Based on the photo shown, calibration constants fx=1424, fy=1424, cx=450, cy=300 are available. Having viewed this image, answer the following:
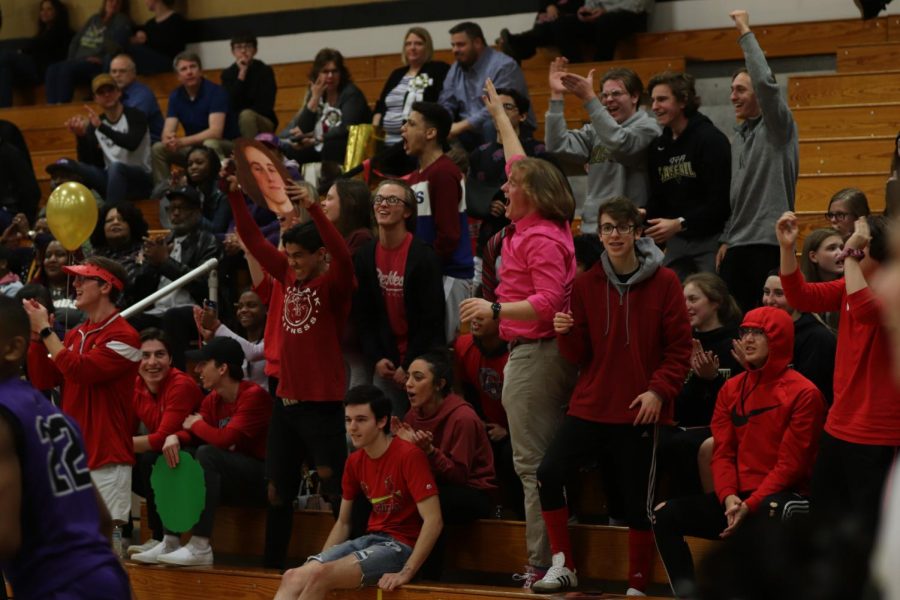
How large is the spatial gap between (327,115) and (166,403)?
298cm

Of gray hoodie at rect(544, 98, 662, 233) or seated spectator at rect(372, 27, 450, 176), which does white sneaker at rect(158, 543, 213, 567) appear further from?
seated spectator at rect(372, 27, 450, 176)

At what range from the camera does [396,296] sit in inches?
247

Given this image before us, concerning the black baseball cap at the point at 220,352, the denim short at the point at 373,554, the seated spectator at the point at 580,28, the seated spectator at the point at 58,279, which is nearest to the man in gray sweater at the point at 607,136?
the black baseball cap at the point at 220,352

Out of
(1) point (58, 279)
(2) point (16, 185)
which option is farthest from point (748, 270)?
(2) point (16, 185)

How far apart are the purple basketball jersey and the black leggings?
2.24m

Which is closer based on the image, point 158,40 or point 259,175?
point 259,175

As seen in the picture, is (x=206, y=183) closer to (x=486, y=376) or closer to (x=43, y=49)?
(x=486, y=376)

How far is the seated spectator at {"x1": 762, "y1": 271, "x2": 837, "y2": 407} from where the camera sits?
218 inches

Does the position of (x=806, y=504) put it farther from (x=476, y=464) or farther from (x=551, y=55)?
(x=551, y=55)

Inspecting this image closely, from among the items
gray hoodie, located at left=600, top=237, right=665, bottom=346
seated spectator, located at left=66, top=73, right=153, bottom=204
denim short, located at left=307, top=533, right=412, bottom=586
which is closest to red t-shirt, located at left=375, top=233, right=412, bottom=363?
denim short, located at left=307, top=533, right=412, bottom=586

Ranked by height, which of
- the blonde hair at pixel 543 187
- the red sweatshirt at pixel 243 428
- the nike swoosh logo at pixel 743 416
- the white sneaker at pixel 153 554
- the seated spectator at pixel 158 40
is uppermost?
the seated spectator at pixel 158 40

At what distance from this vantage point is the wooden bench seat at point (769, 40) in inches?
389

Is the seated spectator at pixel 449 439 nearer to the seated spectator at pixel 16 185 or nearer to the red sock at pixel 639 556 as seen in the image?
the red sock at pixel 639 556

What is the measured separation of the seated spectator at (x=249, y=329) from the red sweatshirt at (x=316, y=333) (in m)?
0.90
